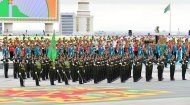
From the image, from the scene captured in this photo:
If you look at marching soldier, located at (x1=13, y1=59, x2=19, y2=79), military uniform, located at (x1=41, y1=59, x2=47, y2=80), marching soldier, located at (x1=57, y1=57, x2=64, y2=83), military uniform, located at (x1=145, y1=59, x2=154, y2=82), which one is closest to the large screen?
marching soldier, located at (x1=13, y1=59, x2=19, y2=79)

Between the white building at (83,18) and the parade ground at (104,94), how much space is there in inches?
3041

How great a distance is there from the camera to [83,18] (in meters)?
110

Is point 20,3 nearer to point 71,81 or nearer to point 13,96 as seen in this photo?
point 71,81

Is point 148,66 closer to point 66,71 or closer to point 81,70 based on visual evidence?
point 81,70

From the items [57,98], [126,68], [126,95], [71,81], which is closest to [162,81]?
[126,68]

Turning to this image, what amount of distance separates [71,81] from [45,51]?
294 inches

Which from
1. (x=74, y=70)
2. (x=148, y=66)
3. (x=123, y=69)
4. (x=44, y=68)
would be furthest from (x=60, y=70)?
(x=148, y=66)

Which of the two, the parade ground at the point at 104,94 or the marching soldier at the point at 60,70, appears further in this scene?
the marching soldier at the point at 60,70

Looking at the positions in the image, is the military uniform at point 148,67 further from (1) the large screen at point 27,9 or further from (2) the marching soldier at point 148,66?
(1) the large screen at point 27,9

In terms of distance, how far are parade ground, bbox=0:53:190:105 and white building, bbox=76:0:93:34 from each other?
77.2m

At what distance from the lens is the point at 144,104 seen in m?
22.4

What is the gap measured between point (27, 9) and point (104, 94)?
6222cm

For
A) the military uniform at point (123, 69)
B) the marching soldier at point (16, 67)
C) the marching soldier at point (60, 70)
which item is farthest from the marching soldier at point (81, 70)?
the marching soldier at point (16, 67)

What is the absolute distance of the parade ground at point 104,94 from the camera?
76.1 ft
